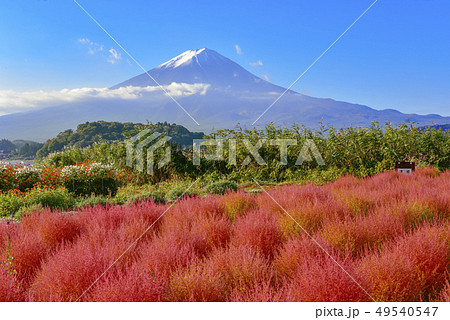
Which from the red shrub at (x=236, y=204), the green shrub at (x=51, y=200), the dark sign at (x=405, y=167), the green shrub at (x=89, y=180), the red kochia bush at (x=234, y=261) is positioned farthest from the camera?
the green shrub at (x=89, y=180)

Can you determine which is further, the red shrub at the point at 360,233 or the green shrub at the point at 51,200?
the green shrub at the point at 51,200

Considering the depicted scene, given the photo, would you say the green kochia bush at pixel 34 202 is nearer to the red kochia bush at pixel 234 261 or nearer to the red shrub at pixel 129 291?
the red kochia bush at pixel 234 261

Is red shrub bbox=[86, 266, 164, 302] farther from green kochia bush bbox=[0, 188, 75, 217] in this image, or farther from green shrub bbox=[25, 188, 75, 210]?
green shrub bbox=[25, 188, 75, 210]

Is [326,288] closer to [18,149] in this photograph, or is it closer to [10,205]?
[10,205]


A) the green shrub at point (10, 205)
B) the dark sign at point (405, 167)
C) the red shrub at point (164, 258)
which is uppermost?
the dark sign at point (405, 167)

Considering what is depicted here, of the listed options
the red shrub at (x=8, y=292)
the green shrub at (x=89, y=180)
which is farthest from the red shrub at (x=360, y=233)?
the green shrub at (x=89, y=180)

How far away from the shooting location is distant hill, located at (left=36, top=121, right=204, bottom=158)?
43.2 feet

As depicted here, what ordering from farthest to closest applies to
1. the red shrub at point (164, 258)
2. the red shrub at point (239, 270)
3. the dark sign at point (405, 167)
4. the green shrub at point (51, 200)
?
the dark sign at point (405, 167) → the green shrub at point (51, 200) → the red shrub at point (164, 258) → the red shrub at point (239, 270)

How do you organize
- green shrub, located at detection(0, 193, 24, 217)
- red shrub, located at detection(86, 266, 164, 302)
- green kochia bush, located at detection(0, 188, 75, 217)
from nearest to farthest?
red shrub, located at detection(86, 266, 164, 302)
green shrub, located at detection(0, 193, 24, 217)
green kochia bush, located at detection(0, 188, 75, 217)

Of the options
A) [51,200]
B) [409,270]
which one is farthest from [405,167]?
[51,200]

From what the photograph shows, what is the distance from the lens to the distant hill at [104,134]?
13164 mm

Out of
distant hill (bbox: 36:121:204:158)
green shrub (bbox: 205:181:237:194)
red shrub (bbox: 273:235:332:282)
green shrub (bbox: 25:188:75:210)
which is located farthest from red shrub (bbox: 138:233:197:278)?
distant hill (bbox: 36:121:204:158)
